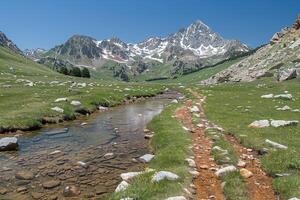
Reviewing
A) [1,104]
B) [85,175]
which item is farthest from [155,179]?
[1,104]

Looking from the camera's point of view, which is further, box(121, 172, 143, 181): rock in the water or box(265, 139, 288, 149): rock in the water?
box(265, 139, 288, 149): rock in the water

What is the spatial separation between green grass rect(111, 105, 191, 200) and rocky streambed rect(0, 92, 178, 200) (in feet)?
3.86

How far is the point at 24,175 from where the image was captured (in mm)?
18047

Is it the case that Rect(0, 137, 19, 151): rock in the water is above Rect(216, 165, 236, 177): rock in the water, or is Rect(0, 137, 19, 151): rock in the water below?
below

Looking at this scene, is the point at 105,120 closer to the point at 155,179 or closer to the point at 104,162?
the point at 104,162

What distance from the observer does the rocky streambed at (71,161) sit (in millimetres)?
16156

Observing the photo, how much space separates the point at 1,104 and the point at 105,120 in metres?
12.7

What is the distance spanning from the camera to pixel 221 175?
16625 millimetres

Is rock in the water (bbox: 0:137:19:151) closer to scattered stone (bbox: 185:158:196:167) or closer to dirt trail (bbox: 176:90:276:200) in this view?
dirt trail (bbox: 176:90:276:200)

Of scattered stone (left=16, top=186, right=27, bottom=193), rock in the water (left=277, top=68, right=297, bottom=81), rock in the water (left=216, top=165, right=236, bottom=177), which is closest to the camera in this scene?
scattered stone (left=16, top=186, right=27, bottom=193)

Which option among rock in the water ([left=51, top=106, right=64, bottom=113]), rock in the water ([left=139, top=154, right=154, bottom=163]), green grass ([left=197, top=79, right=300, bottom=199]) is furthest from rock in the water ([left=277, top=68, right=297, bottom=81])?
rock in the water ([left=139, top=154, right=154, bottom=163])

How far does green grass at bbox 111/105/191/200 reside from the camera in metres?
13.9

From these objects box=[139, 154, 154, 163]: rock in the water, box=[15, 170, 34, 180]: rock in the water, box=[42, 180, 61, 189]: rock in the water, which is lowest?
box=[42, 180, 61, 189]: rock in the water

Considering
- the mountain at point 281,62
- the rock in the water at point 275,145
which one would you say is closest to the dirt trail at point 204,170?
the rock in the water at point 275,145
